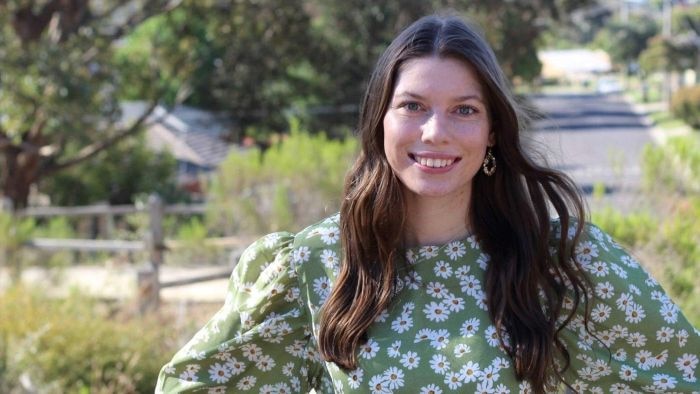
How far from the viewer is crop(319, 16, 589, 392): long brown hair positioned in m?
2.15

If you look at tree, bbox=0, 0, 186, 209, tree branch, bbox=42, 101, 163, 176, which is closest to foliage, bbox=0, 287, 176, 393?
tree, bbox=0, 0, 186, 209

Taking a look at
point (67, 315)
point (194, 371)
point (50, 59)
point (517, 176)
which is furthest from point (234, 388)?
point (50, 59)

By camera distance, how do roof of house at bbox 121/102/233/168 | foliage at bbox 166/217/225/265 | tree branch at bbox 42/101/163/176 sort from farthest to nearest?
1. roof of house at bbox 121/102/233/168
2. tree branch at bbox 42/101/163/176
3. foliage at bbox 166/217/225/265

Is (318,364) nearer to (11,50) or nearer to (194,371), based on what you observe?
(194,371)

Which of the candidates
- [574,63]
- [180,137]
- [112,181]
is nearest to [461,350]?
[112,181]

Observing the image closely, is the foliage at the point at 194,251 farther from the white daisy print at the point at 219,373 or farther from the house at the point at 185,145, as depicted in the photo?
the white daisy print at the point at 219,373

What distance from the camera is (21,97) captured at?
11.2m

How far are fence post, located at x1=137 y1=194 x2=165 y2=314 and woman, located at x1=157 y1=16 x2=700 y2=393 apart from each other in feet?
16.2

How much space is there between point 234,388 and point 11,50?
9392 mm

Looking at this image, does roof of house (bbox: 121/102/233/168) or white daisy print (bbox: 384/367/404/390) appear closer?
white daisy print (bbox: 384/367/404/390)

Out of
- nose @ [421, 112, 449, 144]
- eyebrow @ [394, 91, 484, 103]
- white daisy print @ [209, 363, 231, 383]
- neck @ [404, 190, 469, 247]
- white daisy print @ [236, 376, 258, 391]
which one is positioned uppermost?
eyebrow @ [394, 91, 484, 103]

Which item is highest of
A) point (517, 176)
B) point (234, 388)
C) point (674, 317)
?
point (517, 176)

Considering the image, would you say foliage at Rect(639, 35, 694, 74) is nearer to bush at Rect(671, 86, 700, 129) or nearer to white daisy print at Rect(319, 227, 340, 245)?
bush at Rect(671, 86, 700, 129)

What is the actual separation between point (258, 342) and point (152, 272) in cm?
517
